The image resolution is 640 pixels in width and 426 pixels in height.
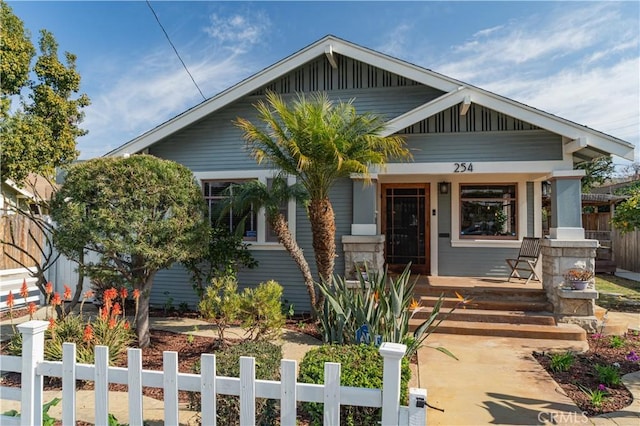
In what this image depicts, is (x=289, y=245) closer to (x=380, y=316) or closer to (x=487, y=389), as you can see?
(x=380, y=316)

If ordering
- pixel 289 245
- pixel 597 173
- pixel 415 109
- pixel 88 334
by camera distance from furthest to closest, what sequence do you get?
pixel 597 173 < pixel 415 109 < pixel 289 245 < pixel 88 334

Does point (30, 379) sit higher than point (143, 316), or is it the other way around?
point (30, 379)

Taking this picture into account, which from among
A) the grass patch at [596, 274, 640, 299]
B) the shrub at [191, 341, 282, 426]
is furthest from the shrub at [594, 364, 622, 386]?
the grass patch at [596, 274, 640, 299]

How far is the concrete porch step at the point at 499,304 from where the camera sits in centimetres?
668

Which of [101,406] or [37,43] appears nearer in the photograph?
[101,406]

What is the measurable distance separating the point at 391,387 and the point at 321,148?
408cm

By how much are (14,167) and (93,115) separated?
199 inches

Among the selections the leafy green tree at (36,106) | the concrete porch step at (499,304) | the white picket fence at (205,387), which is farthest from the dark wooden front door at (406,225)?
the leafy green tree at (36,106)

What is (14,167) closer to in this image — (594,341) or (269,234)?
(269,234)

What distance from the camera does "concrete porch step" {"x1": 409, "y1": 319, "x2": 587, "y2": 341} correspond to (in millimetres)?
5859

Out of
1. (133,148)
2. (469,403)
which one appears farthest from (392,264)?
(133,148)

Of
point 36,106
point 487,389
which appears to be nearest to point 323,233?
point 487,389

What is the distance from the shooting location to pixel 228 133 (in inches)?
328

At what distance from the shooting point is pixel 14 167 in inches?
412
